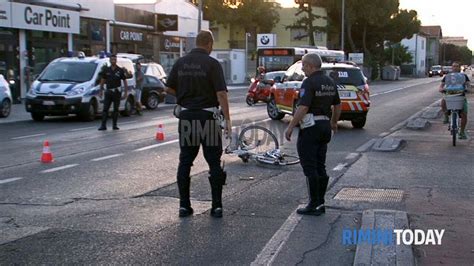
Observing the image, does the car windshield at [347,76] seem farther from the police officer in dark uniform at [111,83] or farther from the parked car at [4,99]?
the parked car at [4,99]

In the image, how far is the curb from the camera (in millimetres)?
5133

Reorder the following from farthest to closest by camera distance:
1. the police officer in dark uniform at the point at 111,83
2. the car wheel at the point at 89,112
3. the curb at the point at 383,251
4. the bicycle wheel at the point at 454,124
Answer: the car wheel at the point at 89,112 < the police officer in dark uniform at the point at 111,83 < the bicycle wheel at the point at 454,124 < the curb at the point at 383,251

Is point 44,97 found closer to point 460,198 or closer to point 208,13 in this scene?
point 460,198

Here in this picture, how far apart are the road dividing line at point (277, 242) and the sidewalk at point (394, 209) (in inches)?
1.6

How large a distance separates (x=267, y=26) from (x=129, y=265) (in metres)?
67.8

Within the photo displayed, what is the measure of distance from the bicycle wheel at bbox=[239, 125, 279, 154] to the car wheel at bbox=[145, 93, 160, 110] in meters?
14.8

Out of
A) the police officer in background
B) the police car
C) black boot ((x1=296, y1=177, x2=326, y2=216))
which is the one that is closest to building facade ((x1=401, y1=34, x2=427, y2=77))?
the police car

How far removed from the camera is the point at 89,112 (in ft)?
62.3

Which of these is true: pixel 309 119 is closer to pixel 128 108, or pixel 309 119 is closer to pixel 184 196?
pixel 184 196

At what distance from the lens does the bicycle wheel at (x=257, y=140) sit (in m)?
10.8

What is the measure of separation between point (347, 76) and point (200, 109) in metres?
10.7

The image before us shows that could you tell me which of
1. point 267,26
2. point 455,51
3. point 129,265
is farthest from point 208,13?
point 455,51

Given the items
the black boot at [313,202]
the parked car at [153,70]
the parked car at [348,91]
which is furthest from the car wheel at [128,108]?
the black boot at [313,202]

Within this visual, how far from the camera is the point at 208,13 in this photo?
2761 inches
